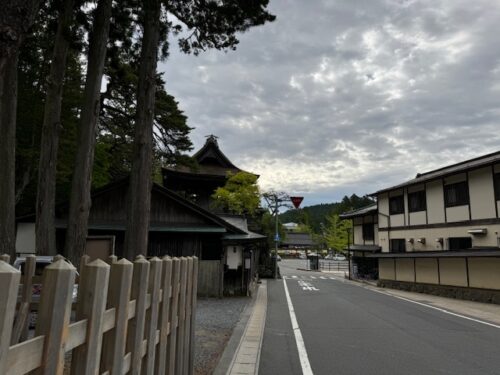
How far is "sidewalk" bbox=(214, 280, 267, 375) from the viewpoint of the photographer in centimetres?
641

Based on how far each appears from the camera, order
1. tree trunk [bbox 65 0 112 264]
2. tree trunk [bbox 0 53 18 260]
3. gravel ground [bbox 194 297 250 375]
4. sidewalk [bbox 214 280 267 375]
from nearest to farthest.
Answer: sidewalk [bbox 214 280 267 375], gravel ground [bbox 194 297 250 375], tree trunk [bbox 0 53 18 260], tree trunk [bbox 65 0 112 264]

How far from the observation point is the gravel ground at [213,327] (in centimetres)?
679

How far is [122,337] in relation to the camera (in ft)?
7.80

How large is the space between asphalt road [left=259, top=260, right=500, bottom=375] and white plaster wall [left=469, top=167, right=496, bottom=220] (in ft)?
26.7

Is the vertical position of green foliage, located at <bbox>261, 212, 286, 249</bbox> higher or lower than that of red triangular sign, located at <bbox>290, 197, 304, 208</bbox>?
lower

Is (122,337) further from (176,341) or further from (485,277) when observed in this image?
(485,277)

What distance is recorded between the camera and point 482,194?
20312mm

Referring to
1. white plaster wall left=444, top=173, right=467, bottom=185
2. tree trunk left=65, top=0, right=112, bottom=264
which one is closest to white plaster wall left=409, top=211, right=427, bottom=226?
white plaster wall left=444, top=173, right=467, bottom=185

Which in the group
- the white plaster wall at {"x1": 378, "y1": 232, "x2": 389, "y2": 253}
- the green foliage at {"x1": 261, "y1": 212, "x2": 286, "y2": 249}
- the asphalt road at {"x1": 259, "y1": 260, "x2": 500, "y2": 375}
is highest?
the green foliage at {"x1": 261, "y1": 212, "x2": 286, "y2": 249}

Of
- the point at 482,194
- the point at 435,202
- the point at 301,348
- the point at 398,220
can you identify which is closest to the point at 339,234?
the point at 398,220

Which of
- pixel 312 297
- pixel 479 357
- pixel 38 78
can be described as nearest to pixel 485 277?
pixel 312 297

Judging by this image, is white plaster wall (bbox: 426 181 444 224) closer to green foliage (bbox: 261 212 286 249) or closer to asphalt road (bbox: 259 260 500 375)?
asphalt road (bbox: 259 260 500 375)

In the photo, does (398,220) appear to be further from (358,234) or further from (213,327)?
(213,327)

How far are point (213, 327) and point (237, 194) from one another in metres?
17.7
